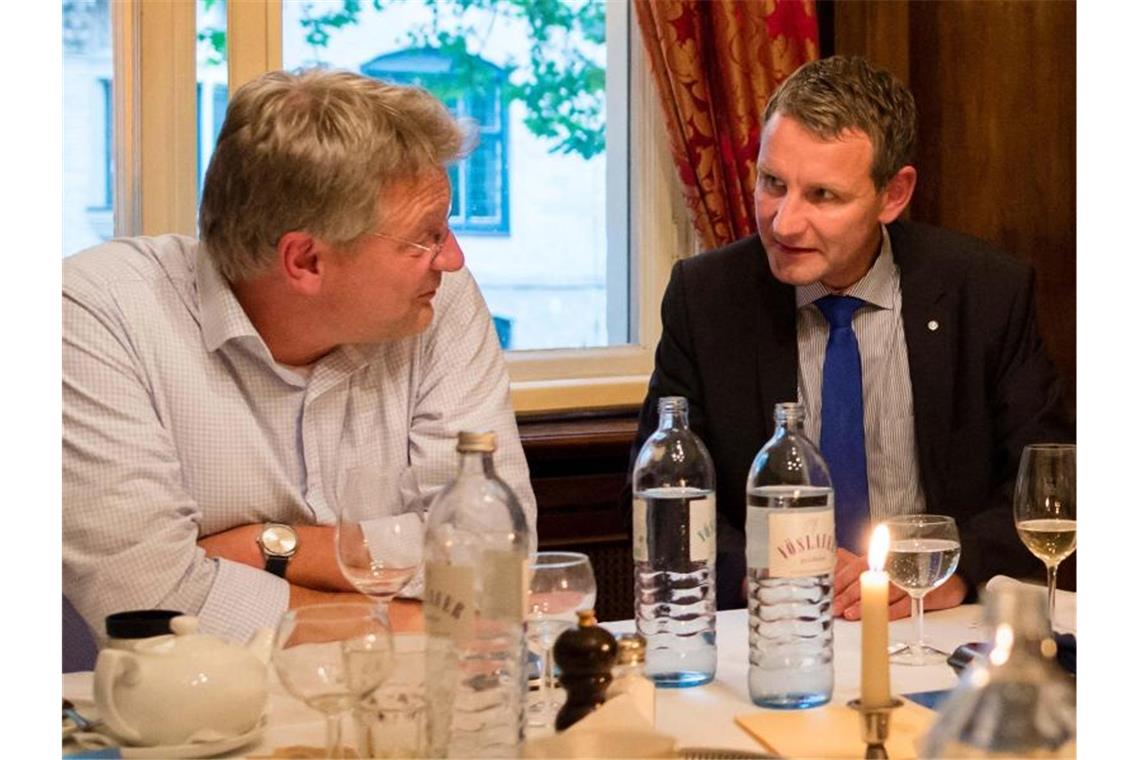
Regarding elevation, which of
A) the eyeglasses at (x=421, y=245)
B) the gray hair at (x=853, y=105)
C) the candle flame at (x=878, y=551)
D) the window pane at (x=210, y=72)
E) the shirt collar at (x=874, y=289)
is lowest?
the candle flame at (x=878, y=551)

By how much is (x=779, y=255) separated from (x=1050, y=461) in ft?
2.60

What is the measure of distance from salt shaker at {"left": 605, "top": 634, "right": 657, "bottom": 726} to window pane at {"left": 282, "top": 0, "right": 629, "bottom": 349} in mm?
2065

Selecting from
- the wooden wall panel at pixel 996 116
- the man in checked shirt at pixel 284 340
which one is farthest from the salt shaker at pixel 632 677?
the wooden wall panel at pixel 996 116

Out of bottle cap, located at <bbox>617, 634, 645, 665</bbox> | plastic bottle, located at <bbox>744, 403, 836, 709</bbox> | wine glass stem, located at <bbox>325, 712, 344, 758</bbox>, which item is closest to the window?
plastic bottle, located at <bbox>744, 403, 836, 709</bbox>

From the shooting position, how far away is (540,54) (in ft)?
11.2

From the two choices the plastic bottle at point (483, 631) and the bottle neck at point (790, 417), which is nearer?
the plastic bottle at point (483, 631)

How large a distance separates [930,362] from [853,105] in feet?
1.47

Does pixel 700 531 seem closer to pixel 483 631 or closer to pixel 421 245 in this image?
pixel 483 631

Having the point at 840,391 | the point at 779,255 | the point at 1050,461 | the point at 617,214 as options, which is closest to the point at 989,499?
the point at 840,391

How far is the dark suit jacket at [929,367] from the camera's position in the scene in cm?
243

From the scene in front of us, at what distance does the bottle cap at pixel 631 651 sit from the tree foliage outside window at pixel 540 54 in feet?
7.13

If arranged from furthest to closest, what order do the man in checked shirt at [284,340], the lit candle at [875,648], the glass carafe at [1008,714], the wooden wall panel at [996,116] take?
1. the wooden wall panel at [996,116]
2. the man in checked shirt at [284,340]
3. the lit candle at [875,648]
4. the glass carafe at [1008,714]

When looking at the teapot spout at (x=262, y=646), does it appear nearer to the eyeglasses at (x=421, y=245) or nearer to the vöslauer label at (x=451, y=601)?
the vöslauer label at (x=451, y=601)
